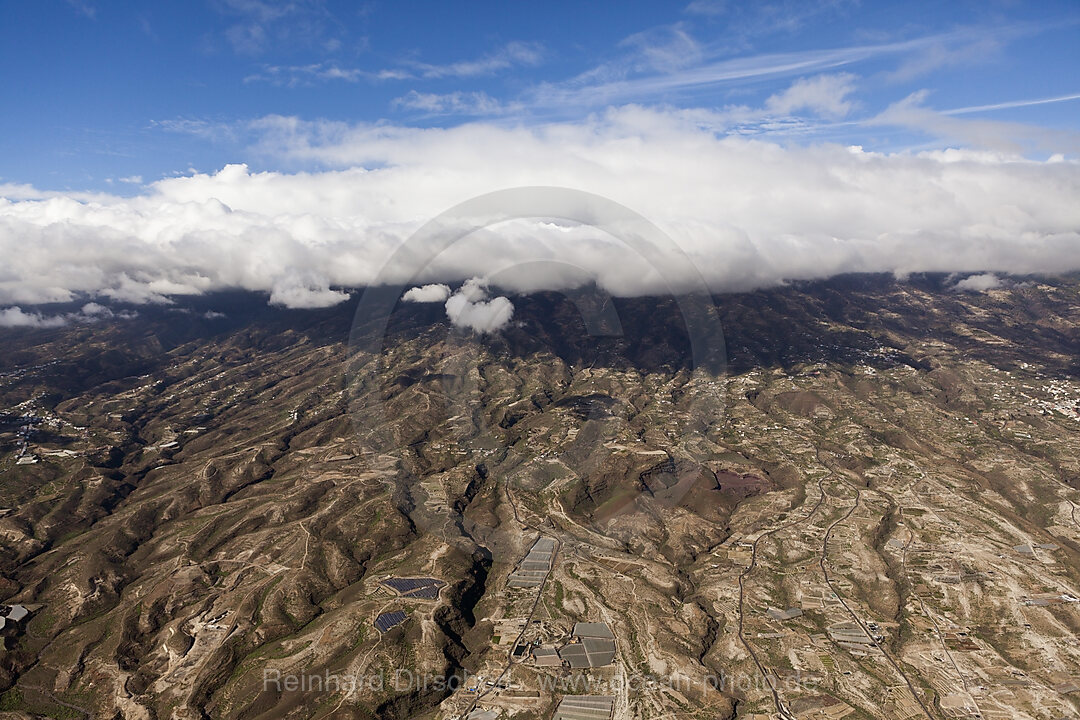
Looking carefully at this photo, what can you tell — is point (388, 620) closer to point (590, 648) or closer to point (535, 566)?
point (535, 566)

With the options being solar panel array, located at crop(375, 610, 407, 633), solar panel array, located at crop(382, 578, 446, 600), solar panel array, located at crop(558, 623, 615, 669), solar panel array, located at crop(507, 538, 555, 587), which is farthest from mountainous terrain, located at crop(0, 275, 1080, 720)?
solar panel array, located at crop(507, 538, 555, 587)

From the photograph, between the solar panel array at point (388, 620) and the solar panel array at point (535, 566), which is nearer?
the solar panel array at point (388, 620)

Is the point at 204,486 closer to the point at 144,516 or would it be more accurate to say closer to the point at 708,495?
the point at 144,516

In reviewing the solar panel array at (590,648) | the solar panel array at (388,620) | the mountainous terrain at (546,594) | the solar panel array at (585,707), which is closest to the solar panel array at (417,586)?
the mountainous terrain at (546,594)

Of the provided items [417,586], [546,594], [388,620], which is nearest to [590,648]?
[546,594]

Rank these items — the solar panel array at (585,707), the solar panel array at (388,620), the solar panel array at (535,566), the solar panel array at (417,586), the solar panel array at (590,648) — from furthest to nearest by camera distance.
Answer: the solar panel array at (535,566), the solar panel array at (417,586), the solar panel array at (388,620), the solar panel array at (590,648), the solar panel array at (585,707)

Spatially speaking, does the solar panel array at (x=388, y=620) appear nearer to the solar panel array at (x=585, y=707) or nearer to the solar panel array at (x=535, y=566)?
the solar panel array at (x=535, y=566)

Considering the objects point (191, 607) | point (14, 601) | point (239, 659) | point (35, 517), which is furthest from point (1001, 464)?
point (35, 517)

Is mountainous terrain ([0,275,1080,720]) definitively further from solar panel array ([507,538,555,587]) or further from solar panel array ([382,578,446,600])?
solar panel array ([507,538,555,587])
